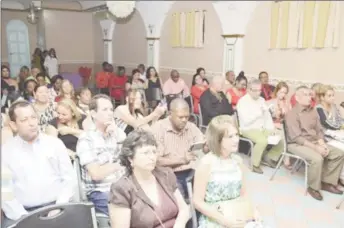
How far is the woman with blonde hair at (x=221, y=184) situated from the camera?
4.71 feet

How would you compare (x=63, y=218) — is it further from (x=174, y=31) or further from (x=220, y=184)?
(x=174, y=31)

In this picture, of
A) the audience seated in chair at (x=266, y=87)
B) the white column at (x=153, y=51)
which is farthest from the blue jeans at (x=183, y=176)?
the white column at (x=153, y=51)

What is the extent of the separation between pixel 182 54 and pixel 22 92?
9.30ft

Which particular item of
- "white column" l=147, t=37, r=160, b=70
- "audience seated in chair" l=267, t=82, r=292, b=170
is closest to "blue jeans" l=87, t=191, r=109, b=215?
"audience seated in chair" l=267, t=82, r=292, b=170

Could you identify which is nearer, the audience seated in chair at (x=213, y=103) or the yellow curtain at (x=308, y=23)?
the yellow curtain at (x=308, y=23)

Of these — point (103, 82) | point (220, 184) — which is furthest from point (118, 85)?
point (220, 184)

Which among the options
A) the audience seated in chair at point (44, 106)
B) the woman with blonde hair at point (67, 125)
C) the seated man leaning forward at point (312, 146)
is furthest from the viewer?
the seated man leaning forward at point (312, 146)

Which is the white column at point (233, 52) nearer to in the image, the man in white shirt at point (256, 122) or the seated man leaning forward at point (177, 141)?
the man in white shirt at point (256, 122)

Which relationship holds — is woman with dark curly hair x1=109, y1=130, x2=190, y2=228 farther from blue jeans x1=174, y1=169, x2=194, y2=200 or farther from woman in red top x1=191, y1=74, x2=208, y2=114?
woman in red top x1=191, y1=74, x2=208, y2=114

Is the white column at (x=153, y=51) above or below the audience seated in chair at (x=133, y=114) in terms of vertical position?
above

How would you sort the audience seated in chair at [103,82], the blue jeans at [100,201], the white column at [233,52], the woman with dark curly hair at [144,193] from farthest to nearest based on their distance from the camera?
the audience seated in chair at [103,82]
the white column at [233,52]
the blue jeans at [100,201]
the woman with dark curly hair at [144,193]

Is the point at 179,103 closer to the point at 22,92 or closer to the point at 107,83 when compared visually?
the point at 22,92

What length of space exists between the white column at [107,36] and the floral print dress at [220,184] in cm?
658

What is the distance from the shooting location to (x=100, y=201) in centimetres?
161
